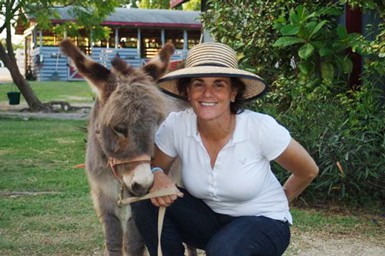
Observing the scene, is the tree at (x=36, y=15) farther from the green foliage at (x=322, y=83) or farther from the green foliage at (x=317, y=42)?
the green foliage at (x=317, y=42)

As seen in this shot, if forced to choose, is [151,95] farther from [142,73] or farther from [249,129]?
[249,129]

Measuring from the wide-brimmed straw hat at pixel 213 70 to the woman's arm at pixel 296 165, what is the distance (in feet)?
1.33

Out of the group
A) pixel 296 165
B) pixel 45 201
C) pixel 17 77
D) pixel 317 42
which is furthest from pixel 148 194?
pixel 17 77

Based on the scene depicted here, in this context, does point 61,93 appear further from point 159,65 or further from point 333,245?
point 159,65

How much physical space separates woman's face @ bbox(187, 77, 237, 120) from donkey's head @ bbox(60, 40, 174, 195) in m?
0.30

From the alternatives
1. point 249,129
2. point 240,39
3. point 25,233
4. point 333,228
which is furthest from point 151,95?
point 240,39

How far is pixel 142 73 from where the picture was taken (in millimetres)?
4020

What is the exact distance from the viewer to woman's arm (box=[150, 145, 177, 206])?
3.62 m

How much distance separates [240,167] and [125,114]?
2.38 ft

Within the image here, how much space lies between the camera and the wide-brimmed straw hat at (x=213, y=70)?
3.47 metres

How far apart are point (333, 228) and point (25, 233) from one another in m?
3.01

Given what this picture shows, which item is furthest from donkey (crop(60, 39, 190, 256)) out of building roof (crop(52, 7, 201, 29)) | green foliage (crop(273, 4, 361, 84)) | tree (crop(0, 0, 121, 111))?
building roof (crop(52, 7, 201, 29))

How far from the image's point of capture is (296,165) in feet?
12.1

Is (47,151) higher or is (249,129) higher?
(249,129)
